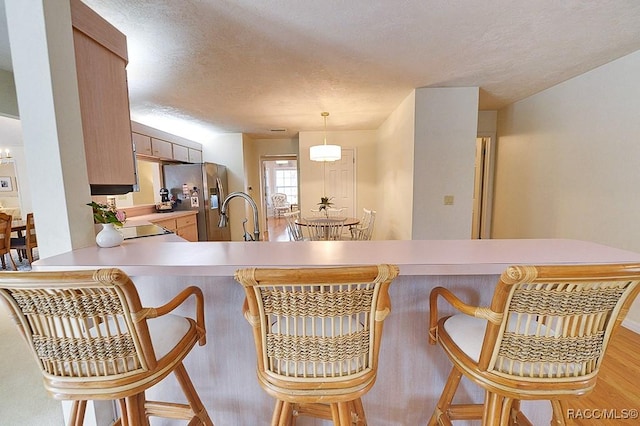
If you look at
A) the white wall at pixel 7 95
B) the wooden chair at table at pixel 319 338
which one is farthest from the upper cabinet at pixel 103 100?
the white wall at pixel 7 95

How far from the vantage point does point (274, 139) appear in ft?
20.6

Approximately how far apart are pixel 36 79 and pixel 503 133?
481 centimetres

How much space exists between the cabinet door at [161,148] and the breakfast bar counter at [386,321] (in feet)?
10.5

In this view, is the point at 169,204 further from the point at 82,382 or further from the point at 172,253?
the point at 82,382

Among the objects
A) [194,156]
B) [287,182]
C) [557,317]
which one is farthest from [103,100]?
[287,182]

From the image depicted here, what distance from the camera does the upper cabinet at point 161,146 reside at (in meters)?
3.64

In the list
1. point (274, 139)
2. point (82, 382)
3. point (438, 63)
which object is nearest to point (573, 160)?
point (438, 63)

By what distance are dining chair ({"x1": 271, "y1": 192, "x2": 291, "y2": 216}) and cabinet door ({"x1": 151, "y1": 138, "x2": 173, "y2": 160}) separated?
645 cm

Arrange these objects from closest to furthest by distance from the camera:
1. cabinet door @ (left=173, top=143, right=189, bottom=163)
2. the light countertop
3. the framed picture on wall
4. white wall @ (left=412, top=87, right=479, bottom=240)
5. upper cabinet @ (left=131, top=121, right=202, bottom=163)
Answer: the light countertop → white wall @ (left=412, top=87, right=479, bottom=240) → upper cabinet @ (left=131, top=121, right=202, bottom=163) → cabinet door @ (left=173, top=143, right=189, bottom=163) → the framed picture on wall

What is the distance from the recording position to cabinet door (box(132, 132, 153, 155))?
3.53 m

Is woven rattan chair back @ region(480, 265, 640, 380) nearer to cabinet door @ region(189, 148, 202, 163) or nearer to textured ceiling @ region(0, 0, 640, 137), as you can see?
textured ceiling @ region(0, 0, 640, 137)

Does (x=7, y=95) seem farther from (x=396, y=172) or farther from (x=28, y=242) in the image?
(x=396, y=172)

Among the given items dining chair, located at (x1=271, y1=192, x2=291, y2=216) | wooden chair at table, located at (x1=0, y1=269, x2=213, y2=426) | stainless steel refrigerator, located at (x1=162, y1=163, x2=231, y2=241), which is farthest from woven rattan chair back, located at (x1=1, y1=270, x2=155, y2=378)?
dining chair, located at (x1=271, y1=192, x2=291, y2=216)

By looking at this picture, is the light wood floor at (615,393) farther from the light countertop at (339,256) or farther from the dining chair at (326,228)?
the dining chair at (326,228)
